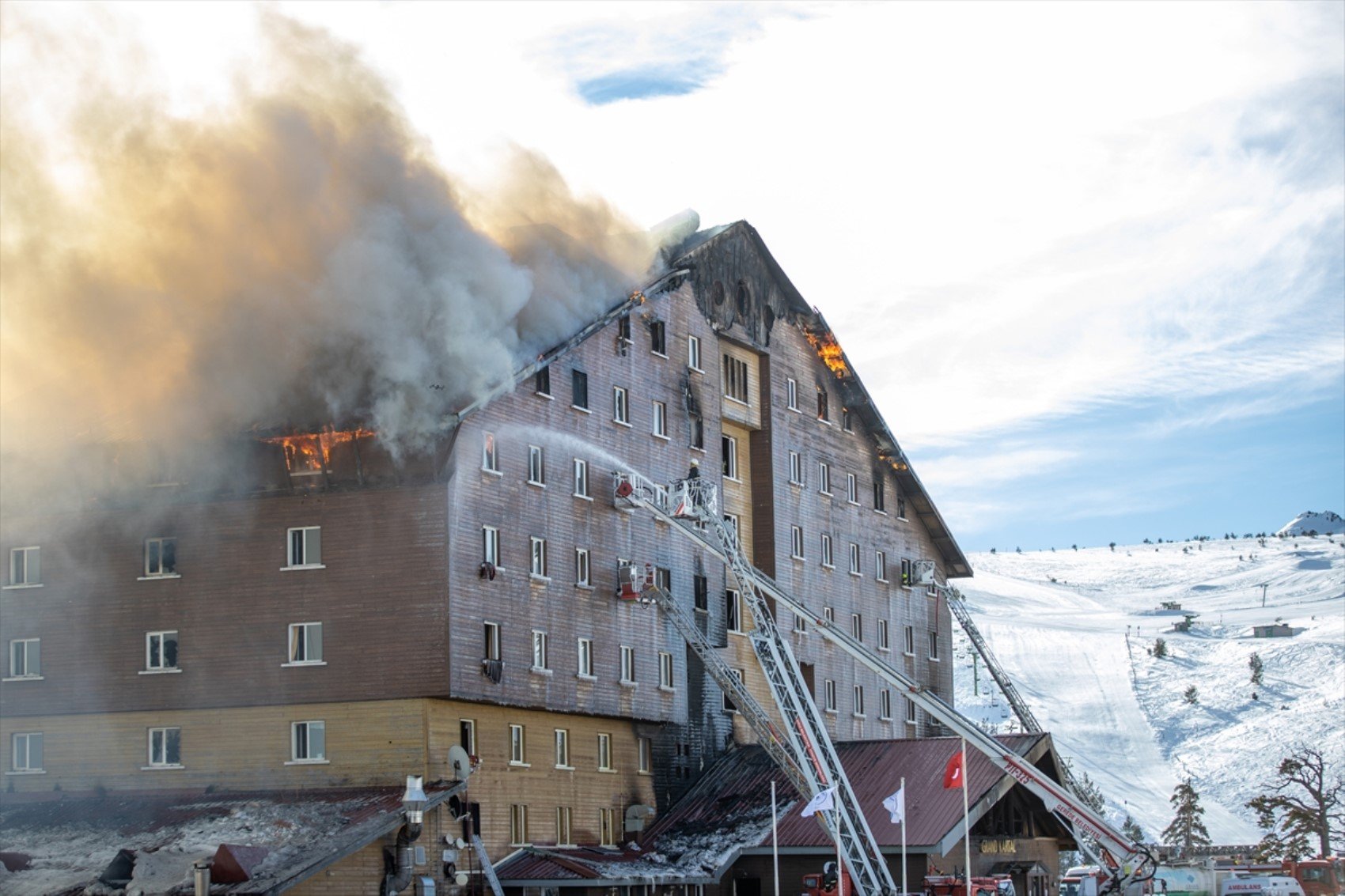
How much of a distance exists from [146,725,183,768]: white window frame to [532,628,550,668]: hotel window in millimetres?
10629

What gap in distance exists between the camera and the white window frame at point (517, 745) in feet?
183

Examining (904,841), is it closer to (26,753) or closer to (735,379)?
(735,379)

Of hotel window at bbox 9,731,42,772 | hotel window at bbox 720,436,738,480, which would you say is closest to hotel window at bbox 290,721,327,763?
hotel window at bbox 9,731,42,772

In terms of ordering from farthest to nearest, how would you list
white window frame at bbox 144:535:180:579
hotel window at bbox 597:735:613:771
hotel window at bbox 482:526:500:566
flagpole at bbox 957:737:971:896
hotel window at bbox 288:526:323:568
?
hotel window at bbox 597:735:613:771 < hotel window at bbox 482:526:500:566 < white window frame at bbox 144:535:180:579 < hotel window at bbox 288:526:323:568 < flagpole at bbox 957:737:971:896

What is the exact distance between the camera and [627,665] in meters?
61.7

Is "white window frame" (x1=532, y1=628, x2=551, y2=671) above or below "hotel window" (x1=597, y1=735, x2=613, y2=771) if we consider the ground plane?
above

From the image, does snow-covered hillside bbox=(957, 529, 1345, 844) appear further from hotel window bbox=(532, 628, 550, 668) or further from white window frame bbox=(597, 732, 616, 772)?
hotel window bbox=(532, 628, 550, 668)

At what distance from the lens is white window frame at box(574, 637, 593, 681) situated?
58812 mm

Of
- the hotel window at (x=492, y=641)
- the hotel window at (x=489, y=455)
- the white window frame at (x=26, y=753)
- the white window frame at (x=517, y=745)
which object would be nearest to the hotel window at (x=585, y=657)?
the white window frame at (x=517, y=745)

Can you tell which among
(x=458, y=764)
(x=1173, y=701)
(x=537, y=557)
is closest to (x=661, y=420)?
(x=537, y=557)

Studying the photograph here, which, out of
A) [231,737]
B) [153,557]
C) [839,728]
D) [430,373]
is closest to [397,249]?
[430,373]

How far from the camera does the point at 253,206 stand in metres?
55.5

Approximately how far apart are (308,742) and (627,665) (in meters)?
12.9

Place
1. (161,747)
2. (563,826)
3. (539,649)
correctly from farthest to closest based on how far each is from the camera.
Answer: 1. (563,826)
2. (539,649)
3. (161,747)
